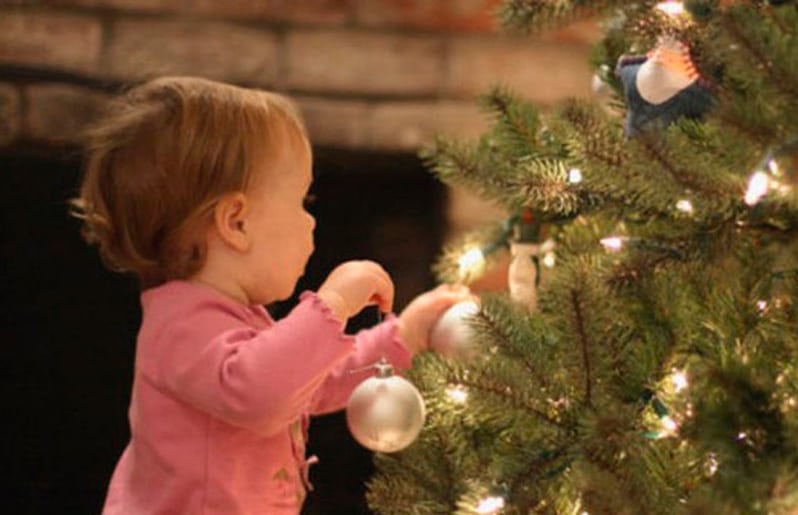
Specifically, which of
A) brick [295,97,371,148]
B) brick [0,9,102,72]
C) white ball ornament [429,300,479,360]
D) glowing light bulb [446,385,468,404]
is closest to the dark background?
brick [295,97,371,148]

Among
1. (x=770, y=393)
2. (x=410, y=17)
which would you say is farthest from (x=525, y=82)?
(x=770, y=393)

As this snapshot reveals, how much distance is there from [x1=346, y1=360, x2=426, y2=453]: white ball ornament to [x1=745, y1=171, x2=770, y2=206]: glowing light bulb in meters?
0.34

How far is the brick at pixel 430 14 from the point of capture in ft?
5.92

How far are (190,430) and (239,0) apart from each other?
0.91 metres

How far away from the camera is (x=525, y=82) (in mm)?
1877

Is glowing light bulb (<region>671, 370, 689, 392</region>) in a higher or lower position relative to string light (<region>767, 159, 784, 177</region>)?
lower

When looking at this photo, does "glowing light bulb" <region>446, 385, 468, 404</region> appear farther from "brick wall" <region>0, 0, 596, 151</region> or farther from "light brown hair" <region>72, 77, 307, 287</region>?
"brick wall" <region>0, 0, 596, 151</region>

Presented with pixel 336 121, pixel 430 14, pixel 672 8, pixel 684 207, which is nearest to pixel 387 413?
pixel 684 207

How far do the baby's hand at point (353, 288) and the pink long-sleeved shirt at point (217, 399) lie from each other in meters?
0.04

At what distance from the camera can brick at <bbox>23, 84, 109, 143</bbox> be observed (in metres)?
1.69

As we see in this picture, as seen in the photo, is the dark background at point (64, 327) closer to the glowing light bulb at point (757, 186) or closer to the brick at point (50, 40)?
the brick at point (50, 40)

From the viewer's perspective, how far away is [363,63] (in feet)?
5.91

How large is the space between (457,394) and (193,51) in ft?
2.88

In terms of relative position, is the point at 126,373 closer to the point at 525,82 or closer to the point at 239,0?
the point at 239,0
